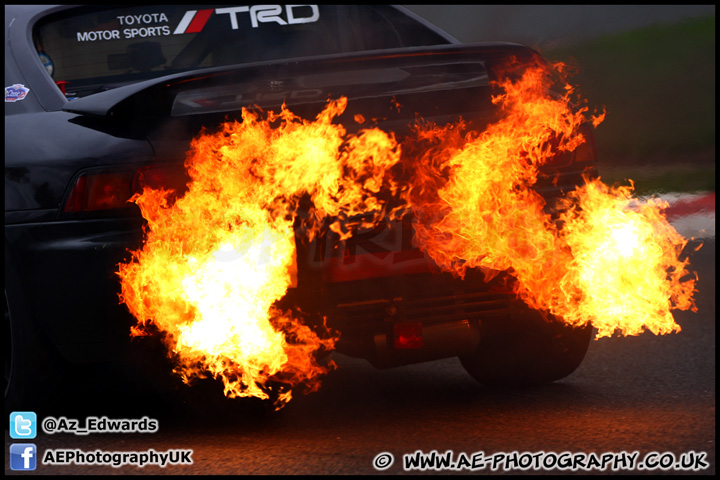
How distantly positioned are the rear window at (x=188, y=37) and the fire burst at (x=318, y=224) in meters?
1.26

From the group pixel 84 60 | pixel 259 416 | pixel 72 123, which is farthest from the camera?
pixel 84 60

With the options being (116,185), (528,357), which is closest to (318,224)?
(116,185)

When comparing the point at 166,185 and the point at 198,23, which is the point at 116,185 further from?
the point at 198,23

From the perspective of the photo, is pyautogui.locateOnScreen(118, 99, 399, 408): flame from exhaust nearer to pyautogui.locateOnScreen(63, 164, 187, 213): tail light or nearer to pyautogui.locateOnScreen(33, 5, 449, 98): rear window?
pyautogui.locateOnScreen(63, 164, 187, 213): tail light

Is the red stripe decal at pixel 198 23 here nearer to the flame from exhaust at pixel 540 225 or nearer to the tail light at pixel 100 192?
the tail light at pixel 100 192

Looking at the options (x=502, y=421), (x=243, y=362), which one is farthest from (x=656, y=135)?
(x=243, y=362)

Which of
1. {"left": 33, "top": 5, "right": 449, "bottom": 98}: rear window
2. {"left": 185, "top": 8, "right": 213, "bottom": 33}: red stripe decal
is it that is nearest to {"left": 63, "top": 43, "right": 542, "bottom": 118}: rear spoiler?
{"left": 33, "top": 5, "right": 449, "bottom": 98}: rear window

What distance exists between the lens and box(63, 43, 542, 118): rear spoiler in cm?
397

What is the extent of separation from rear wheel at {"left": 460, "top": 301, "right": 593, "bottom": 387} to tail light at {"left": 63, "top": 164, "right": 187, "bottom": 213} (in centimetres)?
176

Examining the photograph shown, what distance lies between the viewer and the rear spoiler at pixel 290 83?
156 inches

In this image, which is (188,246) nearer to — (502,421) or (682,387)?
(502,421)

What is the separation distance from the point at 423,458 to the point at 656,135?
8.39m

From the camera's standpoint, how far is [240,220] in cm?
388

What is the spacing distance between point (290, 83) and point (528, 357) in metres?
1.83
